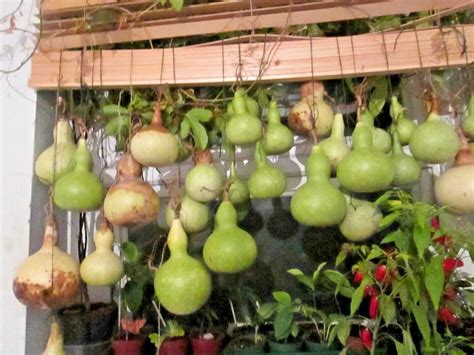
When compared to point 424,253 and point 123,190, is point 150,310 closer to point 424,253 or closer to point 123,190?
point 123,190

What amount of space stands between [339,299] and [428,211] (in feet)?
1.18

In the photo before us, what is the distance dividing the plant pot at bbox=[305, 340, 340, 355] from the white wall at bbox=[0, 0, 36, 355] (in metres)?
0.57

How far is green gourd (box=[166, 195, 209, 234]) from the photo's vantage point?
2.90 feet

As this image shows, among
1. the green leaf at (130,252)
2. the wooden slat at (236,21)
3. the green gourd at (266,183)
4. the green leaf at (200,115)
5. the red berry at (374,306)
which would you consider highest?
the wooden slat at (236,21)

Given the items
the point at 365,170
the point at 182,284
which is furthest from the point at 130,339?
the point at 365,170

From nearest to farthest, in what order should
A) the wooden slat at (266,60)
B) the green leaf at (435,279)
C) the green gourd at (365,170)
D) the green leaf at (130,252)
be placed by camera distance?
the green leaf at (435,279) → the green gourd at (365,170) → the wooden slat at (266,60) → the green leaf at (130,252)

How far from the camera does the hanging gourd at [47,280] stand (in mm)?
833

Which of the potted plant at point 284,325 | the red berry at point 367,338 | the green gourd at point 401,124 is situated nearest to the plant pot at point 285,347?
the potted plant at point 284,325

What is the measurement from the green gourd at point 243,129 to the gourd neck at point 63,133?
32cm

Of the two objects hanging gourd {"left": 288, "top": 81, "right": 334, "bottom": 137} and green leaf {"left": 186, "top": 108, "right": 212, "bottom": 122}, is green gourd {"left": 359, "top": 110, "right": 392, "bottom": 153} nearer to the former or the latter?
hanging gourd {"left": 288, "top": 81, "right": 334, "bottom": 137}

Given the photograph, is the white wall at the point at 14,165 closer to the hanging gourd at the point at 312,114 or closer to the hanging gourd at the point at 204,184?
the hanging gourd at the point at 204,184

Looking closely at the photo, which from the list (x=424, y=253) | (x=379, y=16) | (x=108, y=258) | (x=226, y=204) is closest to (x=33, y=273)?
(x=108, y=258)

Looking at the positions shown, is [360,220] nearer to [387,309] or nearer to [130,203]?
[387,309]

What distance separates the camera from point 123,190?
2.74ft
